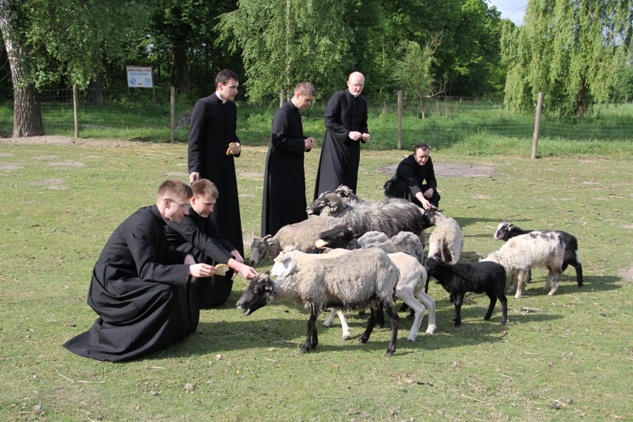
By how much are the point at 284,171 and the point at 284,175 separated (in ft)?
0.17

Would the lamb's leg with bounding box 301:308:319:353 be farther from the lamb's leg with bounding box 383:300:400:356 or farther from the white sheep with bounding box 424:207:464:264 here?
the white sheep with bounding box 424:207:464:264

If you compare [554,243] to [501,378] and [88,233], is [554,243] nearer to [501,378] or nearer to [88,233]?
[501,378]

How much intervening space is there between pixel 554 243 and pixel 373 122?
20.4 metres

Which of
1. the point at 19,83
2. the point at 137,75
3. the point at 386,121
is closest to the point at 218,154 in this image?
the point at 19,83

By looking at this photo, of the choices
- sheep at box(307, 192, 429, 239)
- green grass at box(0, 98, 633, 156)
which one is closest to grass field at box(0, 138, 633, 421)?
sheep at box(307, 192, 429, 239)

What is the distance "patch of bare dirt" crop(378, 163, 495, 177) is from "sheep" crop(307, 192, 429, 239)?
855 cm

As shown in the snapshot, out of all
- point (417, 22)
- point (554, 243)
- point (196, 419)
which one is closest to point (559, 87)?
point (554, 243)

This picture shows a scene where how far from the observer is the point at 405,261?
5.84m

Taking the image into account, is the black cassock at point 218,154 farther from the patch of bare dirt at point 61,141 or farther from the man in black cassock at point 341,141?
the patch of bare dirt at point 61,141

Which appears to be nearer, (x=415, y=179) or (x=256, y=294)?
(x=256, y=294)

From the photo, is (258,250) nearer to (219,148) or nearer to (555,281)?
(219,148)

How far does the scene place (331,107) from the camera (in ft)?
28.8

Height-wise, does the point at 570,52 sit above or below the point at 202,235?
above

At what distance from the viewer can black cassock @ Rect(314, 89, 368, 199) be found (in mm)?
8711
